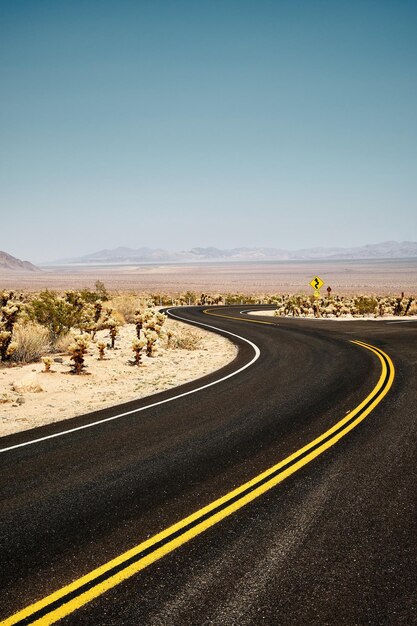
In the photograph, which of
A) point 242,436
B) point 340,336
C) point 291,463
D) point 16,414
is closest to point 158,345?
point 340,336

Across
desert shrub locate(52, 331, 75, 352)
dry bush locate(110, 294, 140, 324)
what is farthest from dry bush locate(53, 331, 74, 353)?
dry bush locate(110, 294, 140, 324)

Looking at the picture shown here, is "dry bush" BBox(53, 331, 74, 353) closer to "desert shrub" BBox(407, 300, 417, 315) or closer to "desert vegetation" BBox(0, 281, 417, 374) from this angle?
"desert vegetation" BBox(0, 281, 417, 374)

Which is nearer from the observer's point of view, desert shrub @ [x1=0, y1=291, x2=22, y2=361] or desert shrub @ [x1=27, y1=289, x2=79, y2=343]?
desert shrub @ [x1=0, y1=291, x2=22, y2=361]

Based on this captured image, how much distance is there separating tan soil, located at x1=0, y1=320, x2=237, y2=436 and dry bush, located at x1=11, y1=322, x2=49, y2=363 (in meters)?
0.66

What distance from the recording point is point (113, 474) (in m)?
5.99

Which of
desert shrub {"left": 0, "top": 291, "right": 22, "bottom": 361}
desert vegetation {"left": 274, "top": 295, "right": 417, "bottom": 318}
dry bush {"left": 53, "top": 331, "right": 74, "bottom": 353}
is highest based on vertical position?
desert shrub {"left": 0, "top": 291, "right": 22, "bottom": 361}

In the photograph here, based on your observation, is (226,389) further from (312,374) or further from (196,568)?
(196,568)

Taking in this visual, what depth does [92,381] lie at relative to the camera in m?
13.1

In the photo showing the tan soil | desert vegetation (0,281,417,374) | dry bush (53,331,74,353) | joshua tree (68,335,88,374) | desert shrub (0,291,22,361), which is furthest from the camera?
dry bush (53,331,74,353)

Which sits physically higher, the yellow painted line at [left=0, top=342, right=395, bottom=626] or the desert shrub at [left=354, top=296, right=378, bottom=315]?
the yellow painted line at [left=0, top=342, right=395, bottom=626]

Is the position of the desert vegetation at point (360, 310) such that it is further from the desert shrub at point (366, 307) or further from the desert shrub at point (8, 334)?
the desert shrub at point (8, 334)

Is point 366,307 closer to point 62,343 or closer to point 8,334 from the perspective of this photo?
point 62,343

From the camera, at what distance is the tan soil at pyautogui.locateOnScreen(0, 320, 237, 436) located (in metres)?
9.81

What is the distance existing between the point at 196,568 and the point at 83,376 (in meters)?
10.5
